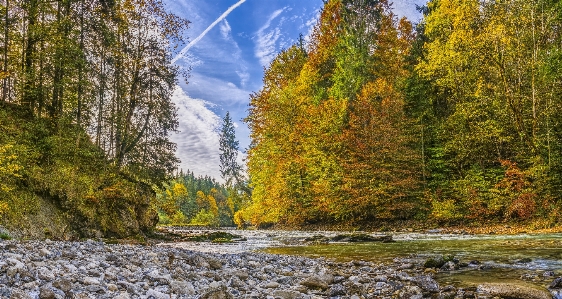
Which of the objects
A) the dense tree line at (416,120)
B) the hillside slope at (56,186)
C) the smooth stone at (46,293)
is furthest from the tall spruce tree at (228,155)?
the smooth stone at (46,293)

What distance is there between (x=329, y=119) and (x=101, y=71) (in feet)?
49.4

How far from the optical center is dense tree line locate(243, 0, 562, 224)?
20.3m

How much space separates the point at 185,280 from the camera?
5.29 metres

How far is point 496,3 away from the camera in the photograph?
864 inches

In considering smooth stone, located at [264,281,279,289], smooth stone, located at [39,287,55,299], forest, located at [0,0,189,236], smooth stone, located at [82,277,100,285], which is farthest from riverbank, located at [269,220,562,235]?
smooth stone, located at [39,287,55,299]

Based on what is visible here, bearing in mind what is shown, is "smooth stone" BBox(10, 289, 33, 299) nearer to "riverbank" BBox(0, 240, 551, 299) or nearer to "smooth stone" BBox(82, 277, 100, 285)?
"riverbank" BBox(0, 240, 551, 299)

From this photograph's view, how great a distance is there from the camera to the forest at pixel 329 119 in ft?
45.6

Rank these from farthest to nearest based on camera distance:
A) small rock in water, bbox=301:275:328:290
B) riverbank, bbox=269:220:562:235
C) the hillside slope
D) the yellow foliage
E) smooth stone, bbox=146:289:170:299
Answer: the yellow foliage → riverbank, bbox=269:220:562:235 → the hillside slope → small rock in water, bbox=301:275:328:290 → smooth stone, bbox=146:289:170:299

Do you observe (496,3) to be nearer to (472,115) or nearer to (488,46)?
(488,46)

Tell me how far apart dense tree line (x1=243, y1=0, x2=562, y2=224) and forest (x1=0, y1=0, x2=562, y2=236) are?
12 centimetres

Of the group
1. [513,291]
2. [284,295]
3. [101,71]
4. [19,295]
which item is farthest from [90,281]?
[101,71]

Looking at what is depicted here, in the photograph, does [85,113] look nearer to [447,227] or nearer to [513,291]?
[513,291]

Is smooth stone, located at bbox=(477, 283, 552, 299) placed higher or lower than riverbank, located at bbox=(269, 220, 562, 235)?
higher

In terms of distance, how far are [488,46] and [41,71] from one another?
23.1 metres
